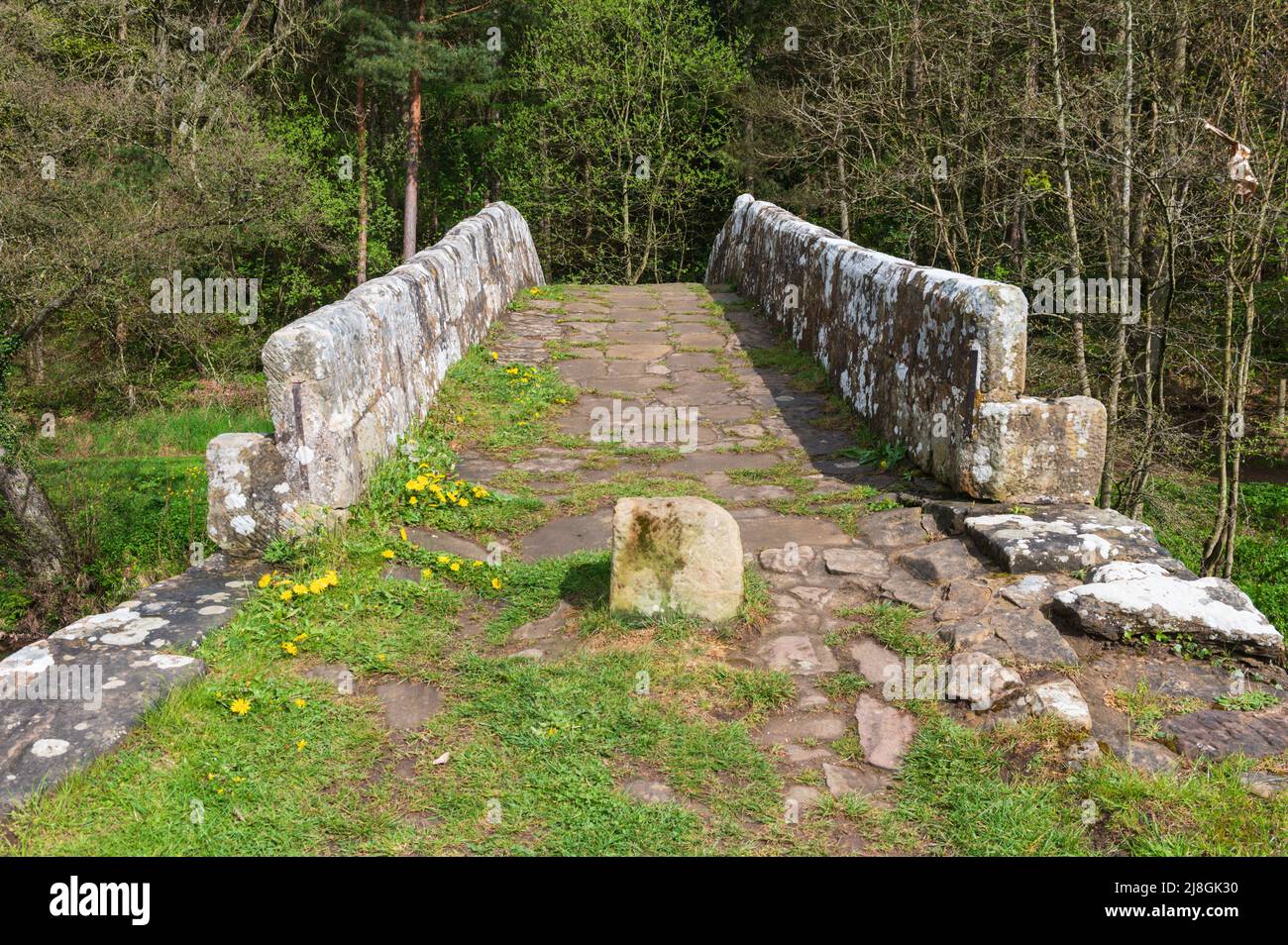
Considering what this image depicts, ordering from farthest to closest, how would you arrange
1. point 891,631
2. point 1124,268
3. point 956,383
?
point 1124,268
point 956,383
point 891,631

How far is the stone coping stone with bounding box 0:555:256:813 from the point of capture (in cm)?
295

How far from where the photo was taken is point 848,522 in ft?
16.0

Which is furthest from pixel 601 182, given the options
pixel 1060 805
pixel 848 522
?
pixel 1060 805

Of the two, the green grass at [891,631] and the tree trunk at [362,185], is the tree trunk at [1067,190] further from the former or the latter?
the tree trunk at [362,185]

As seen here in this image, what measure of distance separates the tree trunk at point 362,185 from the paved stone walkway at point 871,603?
13927 millimetres

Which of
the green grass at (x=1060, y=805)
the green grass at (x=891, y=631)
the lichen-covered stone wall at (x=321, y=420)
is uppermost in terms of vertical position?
the lichen-covered stone wall at (x=321, y=420)

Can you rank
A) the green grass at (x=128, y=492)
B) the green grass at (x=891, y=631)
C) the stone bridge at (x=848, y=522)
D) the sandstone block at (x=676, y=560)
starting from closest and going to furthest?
the stone bridge at (x=848, y=522) < the green grass at (x=891, y=631) < the sandstone block at (x=676, y=560) < the green grass at (x=128, y=492)

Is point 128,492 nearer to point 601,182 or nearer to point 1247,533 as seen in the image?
point 601,182

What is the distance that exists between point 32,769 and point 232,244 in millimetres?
16065

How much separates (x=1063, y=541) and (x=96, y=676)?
12.5ft

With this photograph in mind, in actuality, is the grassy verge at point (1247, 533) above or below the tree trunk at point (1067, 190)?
below

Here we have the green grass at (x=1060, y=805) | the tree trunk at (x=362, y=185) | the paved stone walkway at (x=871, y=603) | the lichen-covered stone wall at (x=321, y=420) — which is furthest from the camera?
the tree trunk at (x=362, y=185)

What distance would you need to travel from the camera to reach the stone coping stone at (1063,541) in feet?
13.0

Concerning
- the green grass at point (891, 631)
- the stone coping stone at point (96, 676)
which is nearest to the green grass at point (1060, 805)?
the green grass at point (891, 631)
